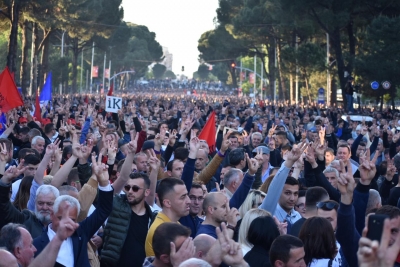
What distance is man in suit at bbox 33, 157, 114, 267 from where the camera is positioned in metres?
6.14

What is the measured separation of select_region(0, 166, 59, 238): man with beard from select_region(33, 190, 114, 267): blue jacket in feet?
1.58

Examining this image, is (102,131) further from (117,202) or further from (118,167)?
(117,202)

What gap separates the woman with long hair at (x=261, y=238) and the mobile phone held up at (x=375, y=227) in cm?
205

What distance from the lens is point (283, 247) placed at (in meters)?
5.43

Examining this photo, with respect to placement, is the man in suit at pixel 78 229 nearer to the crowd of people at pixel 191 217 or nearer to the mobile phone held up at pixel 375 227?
the crowd of people at pixel 191 217

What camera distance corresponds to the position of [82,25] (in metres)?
55.4

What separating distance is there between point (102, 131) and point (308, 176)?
458 cm

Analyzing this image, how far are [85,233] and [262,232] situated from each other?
1.34 m

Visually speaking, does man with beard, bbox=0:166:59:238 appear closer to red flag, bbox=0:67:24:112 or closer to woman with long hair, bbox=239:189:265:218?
woman with long hair, bbox=239:189:265:218

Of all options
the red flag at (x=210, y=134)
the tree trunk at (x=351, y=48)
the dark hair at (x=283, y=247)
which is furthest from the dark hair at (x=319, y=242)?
the tree trunk at (x=351, y=48)

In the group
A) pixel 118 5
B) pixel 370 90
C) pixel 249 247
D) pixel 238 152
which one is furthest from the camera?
pixel 118 5

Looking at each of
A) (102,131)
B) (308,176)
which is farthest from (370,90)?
(308,176)

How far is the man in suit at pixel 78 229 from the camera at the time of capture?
242 inches

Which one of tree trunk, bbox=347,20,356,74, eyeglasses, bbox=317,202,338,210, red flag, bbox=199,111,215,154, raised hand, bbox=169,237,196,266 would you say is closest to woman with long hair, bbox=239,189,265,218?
eyeglasses, bbox=317,202,338,210
